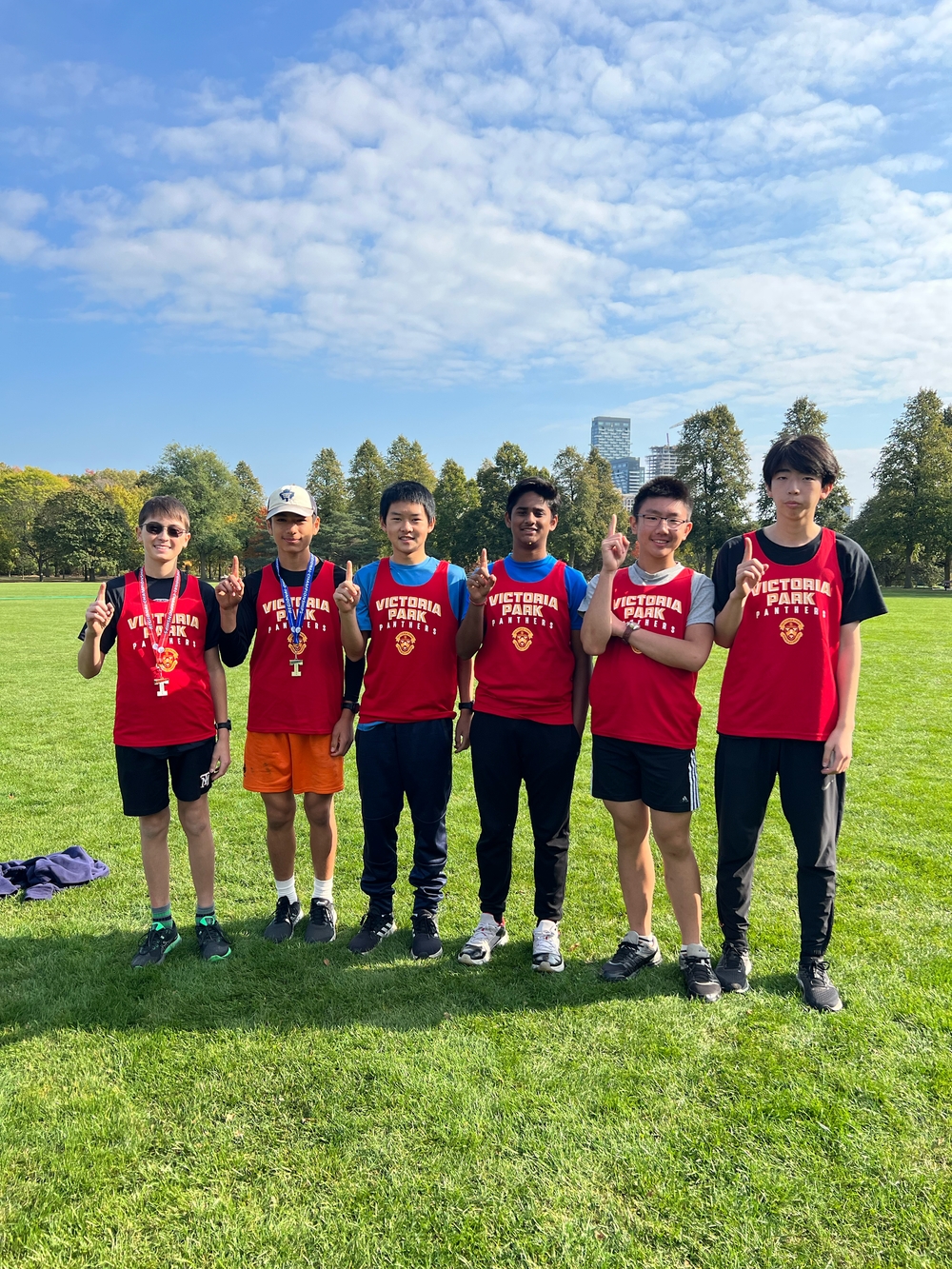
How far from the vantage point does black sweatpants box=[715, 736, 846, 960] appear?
3.41 meters

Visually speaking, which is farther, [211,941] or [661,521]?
[211,941]

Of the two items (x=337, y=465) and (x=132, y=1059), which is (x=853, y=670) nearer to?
(x=132, y=1059)

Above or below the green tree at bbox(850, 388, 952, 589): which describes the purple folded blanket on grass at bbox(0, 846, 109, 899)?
below

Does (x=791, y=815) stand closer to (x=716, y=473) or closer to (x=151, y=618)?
(x=151, y=618)

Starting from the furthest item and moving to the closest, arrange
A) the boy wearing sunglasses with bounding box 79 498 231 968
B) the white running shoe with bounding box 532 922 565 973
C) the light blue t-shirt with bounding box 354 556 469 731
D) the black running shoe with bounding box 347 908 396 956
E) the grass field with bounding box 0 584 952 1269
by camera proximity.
→ the light blue t-shirt with bounding box 354 556 469 731 < the black running shoe with bounding box 347 908 396 956 < the boy wearing sunglasses with bounding box 79 498 231 968 < the white running shoe with bounding box 532 922 565 973 < the grass field with bounding box 0 584 952 1269

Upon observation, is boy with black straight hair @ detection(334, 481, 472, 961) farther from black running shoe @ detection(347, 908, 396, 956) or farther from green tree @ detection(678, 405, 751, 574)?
green tree @ detection(678, 405, 751, 574)

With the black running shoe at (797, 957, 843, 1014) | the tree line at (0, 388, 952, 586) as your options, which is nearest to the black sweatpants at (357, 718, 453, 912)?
the black running shoe at (797, 957, 843, 1014)

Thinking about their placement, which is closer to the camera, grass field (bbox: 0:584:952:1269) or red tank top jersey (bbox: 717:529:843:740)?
grass field (bbox: 0:584:952:1269)

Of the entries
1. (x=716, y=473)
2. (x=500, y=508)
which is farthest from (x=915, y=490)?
(x=500, y=508)

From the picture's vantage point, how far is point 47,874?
188 inches

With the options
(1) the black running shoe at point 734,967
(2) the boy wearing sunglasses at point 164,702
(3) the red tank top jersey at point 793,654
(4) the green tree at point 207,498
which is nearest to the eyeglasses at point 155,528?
(2) the boy wearing sunglasses at point 164,702

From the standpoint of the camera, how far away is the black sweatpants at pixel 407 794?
3.93m

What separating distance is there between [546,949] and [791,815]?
4.80 feet

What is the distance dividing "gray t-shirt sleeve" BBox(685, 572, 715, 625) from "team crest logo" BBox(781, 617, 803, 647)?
0.34m
